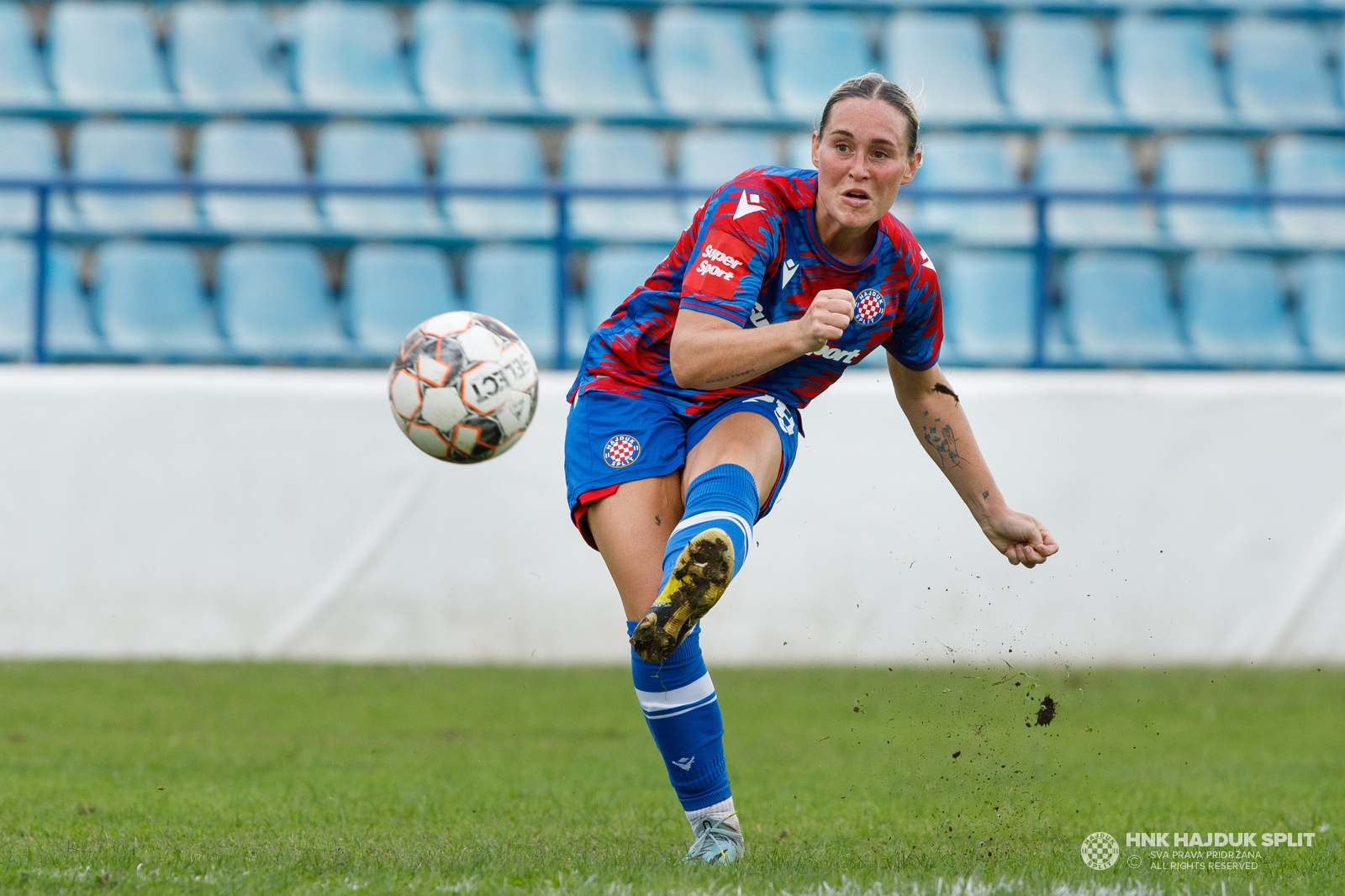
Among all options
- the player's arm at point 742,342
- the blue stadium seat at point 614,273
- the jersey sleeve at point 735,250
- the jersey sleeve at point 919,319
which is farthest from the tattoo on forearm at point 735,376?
the blue stadium seat at point 614,273

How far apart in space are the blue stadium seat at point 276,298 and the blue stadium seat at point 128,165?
99 centimetres

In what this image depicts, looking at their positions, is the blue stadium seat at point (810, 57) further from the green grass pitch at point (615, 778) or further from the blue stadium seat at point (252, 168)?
the green grass pitch at point (615, 778)

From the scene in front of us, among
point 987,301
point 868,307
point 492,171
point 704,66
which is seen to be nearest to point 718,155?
point 704,66

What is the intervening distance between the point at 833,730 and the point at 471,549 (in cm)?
262

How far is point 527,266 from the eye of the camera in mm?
9844

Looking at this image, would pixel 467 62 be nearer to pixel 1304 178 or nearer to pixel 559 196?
pixel 559 196

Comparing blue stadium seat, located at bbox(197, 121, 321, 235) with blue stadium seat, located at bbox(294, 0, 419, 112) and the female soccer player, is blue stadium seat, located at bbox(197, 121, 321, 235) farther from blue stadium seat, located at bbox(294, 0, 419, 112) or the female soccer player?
the female soccer player

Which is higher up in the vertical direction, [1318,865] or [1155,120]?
[1155,120]

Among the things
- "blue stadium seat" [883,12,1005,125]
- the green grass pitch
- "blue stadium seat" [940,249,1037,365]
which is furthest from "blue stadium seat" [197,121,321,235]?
"blue stadium seat" [883,12,1005,125]

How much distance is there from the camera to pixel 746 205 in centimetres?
360

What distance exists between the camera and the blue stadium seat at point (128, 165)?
1084 cm

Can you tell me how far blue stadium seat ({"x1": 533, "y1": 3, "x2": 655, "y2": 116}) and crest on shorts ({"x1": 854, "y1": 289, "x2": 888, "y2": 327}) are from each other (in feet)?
26.4

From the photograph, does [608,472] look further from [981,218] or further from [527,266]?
[981,218]

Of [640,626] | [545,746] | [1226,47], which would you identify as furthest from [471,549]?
[1226,47]
